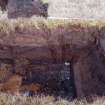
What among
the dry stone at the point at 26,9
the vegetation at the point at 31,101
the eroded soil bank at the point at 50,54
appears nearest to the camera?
the vegetation at the point at 31,101

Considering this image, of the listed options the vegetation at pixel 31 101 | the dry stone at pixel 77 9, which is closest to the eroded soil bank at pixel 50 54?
the dry stone at pixel 77 9

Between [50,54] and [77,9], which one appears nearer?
[50,54]

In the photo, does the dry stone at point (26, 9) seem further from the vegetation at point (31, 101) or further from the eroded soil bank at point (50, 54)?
the vegetation at point (31, 101)

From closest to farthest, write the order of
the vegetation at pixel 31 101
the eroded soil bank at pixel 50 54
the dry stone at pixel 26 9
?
the vegetation at pixel 31 101 < the eroded soil bank at pixel 50 54 < the dry stone at pixel 26 9

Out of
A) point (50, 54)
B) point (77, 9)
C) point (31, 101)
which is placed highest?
point (77, 9)

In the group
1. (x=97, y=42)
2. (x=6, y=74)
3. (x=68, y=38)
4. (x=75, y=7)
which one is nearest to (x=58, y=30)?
(x=68, y=38)

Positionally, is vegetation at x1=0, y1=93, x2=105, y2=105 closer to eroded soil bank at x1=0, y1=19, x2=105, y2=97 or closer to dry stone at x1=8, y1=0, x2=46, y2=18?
eroded soil bank at x1=0, y1=19, x2=105, y2=97

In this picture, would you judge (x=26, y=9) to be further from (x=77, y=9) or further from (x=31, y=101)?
(x=31, y=101)

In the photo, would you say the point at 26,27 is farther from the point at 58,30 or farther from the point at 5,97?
the point at 5,97

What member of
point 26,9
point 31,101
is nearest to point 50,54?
point 26,9

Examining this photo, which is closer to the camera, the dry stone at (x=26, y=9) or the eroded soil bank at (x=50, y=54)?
the eroded soil bank at (x=50, y=54)

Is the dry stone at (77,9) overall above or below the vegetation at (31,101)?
above

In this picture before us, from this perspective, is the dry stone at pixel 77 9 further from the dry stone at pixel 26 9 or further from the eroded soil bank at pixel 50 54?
the eroded soil bank at pixel 50 54

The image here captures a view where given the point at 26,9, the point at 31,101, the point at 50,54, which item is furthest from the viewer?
the point at 26,9
